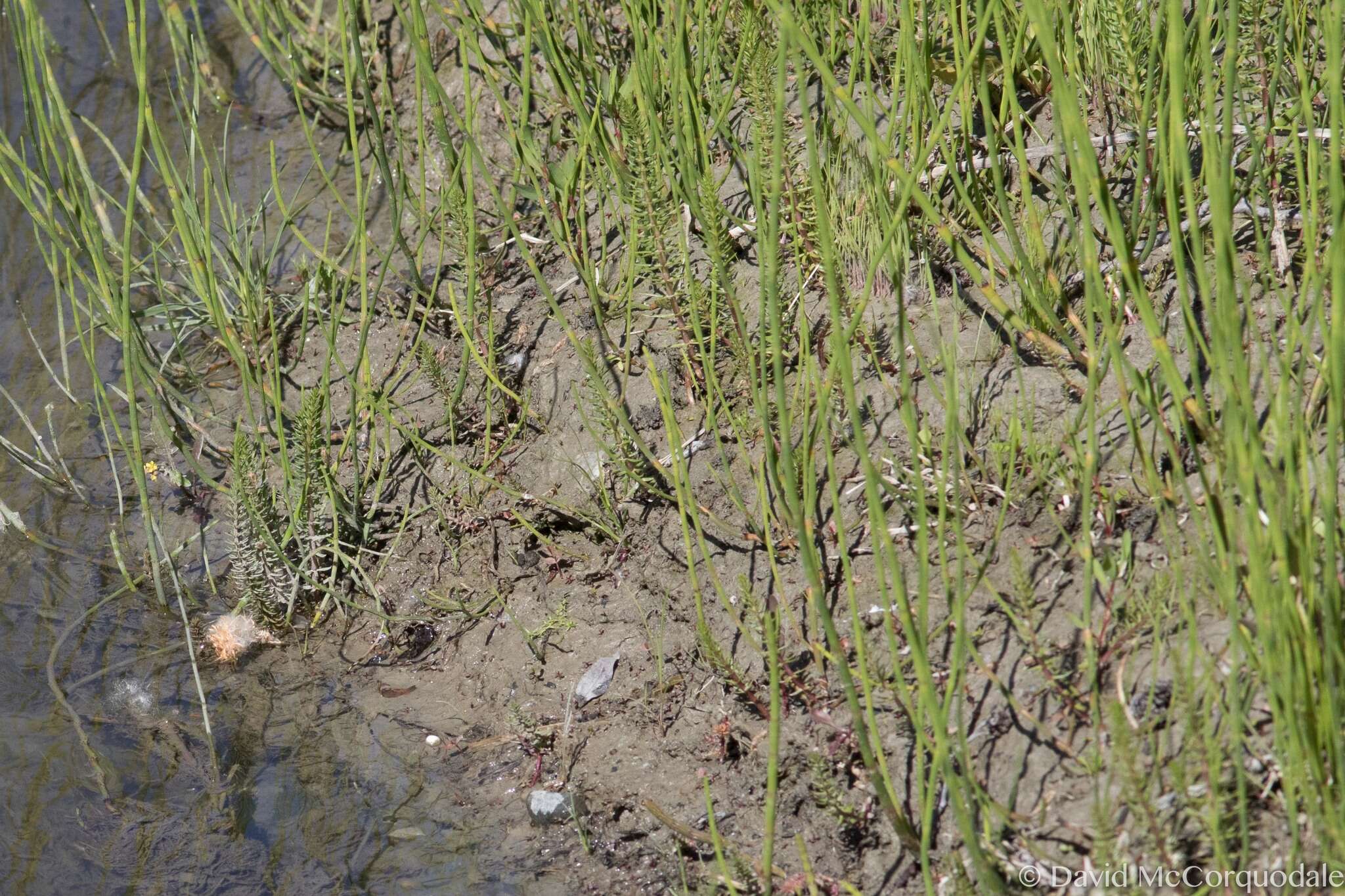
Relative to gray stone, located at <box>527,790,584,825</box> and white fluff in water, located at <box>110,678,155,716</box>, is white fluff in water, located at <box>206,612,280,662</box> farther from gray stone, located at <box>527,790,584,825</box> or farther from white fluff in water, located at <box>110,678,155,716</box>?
gray stone, located at <box>527,790,584,825</box>

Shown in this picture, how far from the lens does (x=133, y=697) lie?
66.4 inches

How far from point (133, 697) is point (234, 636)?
168 millimetres

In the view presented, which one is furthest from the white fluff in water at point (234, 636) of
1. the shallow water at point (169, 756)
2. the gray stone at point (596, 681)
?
the gray stone at point (596, 681)

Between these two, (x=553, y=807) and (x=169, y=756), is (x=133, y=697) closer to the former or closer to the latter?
(x=169, y=756)

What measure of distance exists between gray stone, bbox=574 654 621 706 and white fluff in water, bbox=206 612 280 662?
1.78 feet

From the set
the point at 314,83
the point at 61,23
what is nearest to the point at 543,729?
the point at 314,83

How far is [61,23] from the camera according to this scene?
3.12 meters

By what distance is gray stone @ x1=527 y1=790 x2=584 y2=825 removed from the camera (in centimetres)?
146

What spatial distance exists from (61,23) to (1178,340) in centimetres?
307

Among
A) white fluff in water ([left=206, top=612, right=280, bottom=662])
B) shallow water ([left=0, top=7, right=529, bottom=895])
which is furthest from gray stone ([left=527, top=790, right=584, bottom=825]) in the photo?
white fluff in water ([left=206, top=612, right=280, bottom=662])

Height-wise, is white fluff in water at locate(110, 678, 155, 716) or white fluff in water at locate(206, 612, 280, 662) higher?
white fluff in water at locate(206, 612, 280, 662)

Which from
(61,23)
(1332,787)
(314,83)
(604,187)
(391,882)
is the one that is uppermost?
(61,23)

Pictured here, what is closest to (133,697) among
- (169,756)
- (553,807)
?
(169,756)

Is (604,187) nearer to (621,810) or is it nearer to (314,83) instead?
(621,810)
